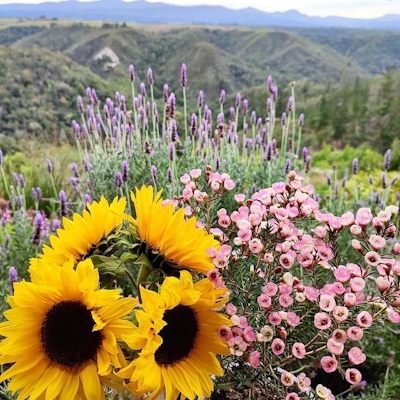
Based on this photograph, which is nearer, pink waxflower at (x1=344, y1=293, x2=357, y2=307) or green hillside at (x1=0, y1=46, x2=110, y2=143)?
pink waxflower at (x1=344, y1=293, x2=357, y2=307)

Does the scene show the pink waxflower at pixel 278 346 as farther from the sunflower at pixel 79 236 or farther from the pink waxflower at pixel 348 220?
the sunflower at pixel 79 236

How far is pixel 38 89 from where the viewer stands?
18453 millimetres

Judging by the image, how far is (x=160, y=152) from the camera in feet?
6.91

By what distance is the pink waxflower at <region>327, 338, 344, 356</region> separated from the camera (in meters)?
0.74

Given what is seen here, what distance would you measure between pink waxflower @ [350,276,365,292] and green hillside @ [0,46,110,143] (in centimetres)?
1413

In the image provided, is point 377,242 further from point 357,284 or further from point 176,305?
point 176,305

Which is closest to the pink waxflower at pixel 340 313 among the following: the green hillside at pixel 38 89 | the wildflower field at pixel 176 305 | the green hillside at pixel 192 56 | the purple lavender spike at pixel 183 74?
the wildflower field at pixel 176 305

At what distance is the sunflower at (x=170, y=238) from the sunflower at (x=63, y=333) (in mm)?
126

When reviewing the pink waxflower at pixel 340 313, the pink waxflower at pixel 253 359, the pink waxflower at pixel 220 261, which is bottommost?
the pink waxflower at pixel 253 359

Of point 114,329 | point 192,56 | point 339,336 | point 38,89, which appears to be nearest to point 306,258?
point 339,336

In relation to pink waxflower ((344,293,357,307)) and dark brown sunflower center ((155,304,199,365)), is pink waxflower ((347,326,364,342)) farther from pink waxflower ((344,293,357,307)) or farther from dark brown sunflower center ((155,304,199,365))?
dark brown sunflower center ((155,304,199,365))

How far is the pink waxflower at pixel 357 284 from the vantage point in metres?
0.76

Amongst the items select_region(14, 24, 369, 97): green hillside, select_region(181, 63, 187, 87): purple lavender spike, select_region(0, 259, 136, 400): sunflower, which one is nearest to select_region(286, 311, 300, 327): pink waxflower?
select_region(0, 259, 136, 400): sunflower

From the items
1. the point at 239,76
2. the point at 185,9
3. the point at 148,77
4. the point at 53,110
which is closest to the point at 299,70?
the point at 239,76
